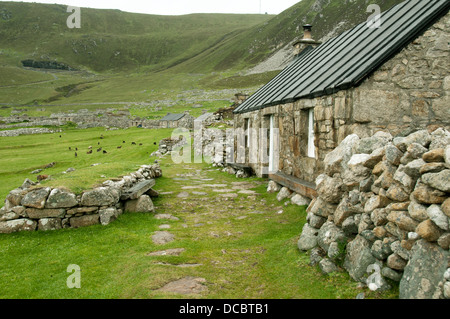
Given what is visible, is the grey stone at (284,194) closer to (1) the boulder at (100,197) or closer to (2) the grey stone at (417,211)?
(1) the boulder at (100,197)

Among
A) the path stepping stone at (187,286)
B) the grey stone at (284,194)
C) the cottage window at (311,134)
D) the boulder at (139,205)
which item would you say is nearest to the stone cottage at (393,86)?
the cottage window at (311,134)

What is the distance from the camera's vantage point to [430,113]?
834cm

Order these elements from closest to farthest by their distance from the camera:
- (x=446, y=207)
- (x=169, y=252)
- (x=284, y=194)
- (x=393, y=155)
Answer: (x=446, y=207)
(x=393, y=155)
(x=169, y=252)
(x=284, y=194)

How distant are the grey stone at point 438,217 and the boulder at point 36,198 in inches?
341

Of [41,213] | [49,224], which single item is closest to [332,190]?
[49,224]

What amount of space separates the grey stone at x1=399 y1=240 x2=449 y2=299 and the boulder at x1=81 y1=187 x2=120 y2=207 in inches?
295

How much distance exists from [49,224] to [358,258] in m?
7.68

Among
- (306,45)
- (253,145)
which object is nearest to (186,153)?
(253,145)

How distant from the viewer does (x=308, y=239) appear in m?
6.30

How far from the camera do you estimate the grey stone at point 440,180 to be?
380 cm

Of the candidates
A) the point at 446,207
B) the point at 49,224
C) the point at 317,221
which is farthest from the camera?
the point at 49,224

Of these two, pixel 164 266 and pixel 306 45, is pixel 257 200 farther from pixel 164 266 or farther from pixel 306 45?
pixel 306 45

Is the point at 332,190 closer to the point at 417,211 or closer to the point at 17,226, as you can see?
the point at 417,211

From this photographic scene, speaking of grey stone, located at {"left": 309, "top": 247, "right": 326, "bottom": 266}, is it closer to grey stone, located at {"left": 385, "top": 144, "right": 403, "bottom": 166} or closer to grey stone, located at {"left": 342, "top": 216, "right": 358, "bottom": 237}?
grey stone, located at {"left": 342, "top": 216, "right": 358, "bottom": 237}
